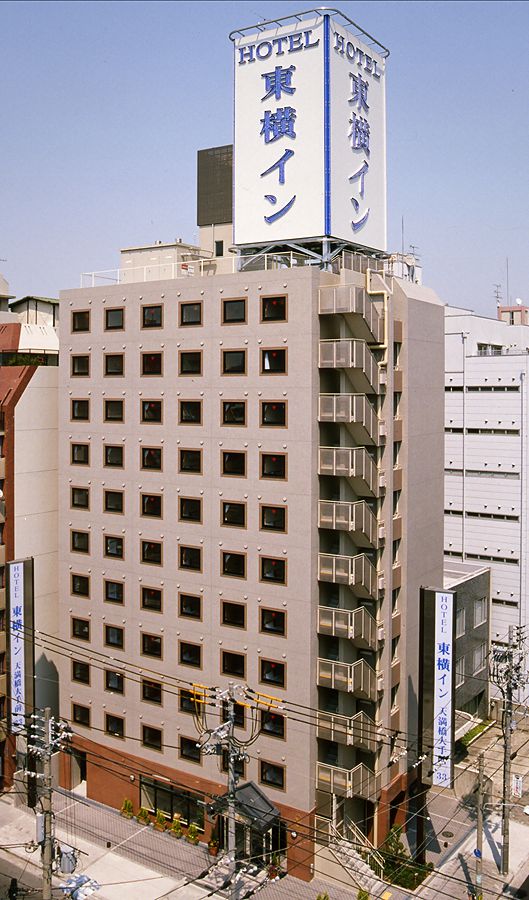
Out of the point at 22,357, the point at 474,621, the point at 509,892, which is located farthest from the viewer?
the point at 474,621

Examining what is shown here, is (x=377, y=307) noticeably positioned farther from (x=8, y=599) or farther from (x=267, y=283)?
(x=8, y=599)

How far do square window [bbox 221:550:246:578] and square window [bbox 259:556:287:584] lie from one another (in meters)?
1.00

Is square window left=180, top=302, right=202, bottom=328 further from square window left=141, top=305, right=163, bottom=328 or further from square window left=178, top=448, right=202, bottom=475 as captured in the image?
square window left=178, top=448, right=202, bottom=475

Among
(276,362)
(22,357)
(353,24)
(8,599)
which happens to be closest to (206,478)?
(276,362)

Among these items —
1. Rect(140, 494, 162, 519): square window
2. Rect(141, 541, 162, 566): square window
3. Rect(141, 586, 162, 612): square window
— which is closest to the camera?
Rect(140, 494, 162, 519): square window

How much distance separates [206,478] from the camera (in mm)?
39219

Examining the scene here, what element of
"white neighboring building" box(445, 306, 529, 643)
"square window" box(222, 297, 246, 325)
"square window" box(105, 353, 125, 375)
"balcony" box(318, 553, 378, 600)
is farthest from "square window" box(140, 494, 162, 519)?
"white neighboring building" box(445, 306, 529, 643)

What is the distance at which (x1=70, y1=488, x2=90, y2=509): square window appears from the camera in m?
44.2

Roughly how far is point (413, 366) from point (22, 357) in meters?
23.3

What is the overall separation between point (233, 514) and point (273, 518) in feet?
7.25

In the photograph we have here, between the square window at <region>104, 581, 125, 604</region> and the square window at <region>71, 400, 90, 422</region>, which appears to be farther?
the square window at <region>71, 400, 90, 422</region>

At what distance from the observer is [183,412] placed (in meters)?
40.0

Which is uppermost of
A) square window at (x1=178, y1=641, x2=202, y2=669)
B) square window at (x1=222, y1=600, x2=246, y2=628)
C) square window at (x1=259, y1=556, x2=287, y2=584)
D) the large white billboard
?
the large white billboard

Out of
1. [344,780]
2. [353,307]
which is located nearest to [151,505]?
[353,307]
